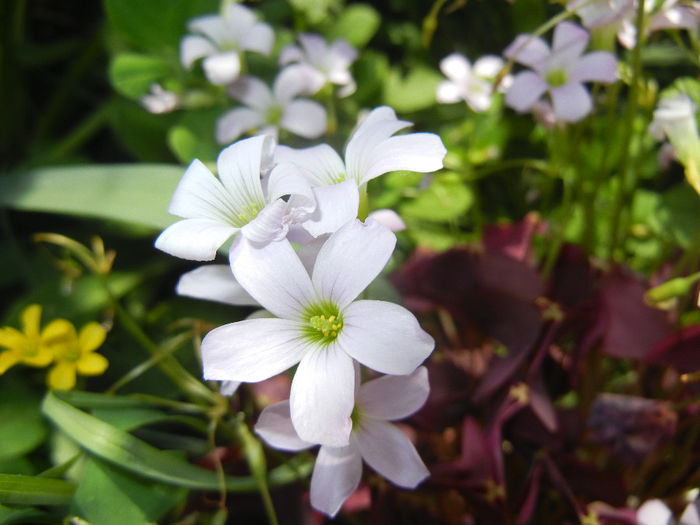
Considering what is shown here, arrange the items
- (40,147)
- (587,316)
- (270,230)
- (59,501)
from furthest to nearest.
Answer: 1. (40,147)
2. (587,316)
3. (59,501)
4. (270,230)

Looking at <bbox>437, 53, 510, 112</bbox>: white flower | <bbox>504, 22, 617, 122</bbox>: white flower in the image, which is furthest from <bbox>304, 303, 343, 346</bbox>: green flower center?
<bbox>437, 53, 510, 112</bbox>: white flower

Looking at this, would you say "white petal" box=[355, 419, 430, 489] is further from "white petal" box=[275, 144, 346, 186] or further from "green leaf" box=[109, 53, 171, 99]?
"green leaf" box=[109, 53, 171, 99]

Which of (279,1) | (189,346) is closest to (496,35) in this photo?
(279,1)

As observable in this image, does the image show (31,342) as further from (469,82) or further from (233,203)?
(469,82)

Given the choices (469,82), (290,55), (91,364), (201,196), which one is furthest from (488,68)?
(91,364)

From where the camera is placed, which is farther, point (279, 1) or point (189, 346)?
point (279, 1)

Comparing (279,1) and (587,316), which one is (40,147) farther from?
(587,316)
